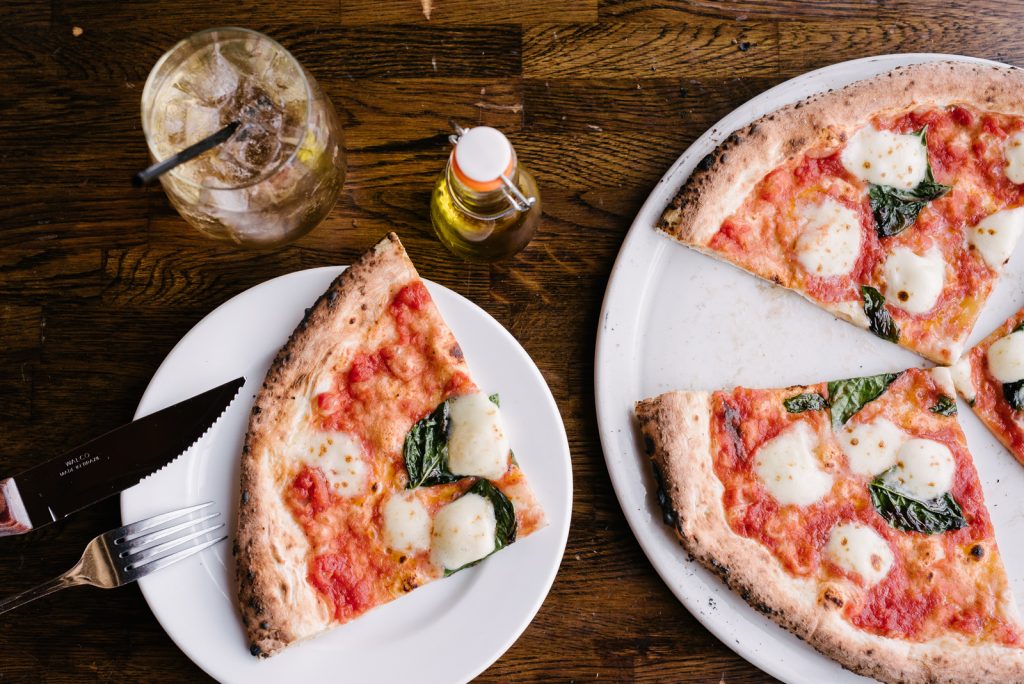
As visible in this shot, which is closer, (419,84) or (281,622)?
(281,622)

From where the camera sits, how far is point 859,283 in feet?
11.0

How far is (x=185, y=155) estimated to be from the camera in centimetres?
253

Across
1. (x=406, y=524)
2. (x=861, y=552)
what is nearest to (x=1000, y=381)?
(x=861, y=552)

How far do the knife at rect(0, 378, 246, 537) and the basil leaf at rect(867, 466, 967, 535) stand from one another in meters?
2.53

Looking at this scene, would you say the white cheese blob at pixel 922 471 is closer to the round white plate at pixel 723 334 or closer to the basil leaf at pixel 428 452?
the round white plate at pixel 723 334

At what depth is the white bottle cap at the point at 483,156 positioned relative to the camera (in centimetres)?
265

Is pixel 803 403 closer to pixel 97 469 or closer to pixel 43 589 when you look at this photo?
pixel 97 469

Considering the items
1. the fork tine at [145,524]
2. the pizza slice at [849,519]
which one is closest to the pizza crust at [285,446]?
the fork tine at [145,524]

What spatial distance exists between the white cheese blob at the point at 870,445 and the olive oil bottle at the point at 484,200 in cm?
146

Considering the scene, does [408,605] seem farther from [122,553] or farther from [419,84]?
[419,84]

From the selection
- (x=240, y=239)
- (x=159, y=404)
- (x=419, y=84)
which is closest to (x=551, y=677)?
(x=159, y=404)

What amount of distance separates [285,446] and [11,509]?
0.98 meters

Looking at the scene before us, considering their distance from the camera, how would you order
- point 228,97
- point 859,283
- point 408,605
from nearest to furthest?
1. point 228,97
2. point 408,605
3. point 859,283

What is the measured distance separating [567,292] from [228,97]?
56.3 inches
